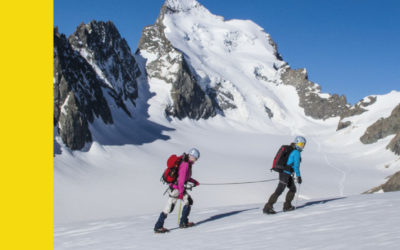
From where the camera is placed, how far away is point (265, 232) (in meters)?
8.87

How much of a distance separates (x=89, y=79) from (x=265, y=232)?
8733cm

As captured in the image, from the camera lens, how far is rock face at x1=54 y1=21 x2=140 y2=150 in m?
68.7

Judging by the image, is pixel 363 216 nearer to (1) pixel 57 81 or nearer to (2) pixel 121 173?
(2) pixel 121 173

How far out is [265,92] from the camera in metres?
189

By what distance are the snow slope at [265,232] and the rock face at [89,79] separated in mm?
58561

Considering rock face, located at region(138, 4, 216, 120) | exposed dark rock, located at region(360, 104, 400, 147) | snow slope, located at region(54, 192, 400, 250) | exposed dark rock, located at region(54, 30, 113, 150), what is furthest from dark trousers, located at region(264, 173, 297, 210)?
rock face, located at region(138, 4, 216, 120)

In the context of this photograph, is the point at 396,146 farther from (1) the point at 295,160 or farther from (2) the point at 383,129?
(1) the point at 295,160

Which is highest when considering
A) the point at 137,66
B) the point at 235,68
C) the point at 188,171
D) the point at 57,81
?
the point at 235,68

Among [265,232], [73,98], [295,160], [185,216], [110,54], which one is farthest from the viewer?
[110,54]

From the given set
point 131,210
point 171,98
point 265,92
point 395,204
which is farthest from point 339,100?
point 395,204

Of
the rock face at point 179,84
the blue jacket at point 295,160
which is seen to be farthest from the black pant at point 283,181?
the rock face at point 179,84

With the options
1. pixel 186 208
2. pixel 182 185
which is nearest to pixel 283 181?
pixel 186 208

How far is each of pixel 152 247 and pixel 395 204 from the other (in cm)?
696

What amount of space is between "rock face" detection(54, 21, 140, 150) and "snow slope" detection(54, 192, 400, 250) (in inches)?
2306
